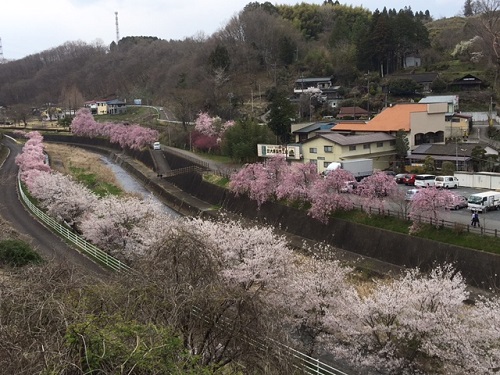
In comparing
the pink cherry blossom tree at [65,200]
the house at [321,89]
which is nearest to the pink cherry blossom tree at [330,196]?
the pink cherry blossom tree at [65,200]

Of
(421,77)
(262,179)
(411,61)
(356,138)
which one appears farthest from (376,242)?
(411,61)

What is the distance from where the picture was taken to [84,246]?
57.7 feet

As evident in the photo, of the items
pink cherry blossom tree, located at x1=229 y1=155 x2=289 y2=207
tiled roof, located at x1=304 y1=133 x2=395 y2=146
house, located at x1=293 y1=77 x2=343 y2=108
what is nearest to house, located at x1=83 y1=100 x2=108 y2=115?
house, located at x1=293 y1=77 x2=343 y2=108

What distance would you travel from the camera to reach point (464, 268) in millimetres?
16047

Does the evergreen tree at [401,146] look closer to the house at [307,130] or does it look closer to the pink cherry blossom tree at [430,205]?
the house at [307,130]

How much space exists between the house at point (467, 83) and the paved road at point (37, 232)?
129 feet

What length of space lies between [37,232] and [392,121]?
23.7m

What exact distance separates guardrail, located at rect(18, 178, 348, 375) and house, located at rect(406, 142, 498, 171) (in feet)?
62.1

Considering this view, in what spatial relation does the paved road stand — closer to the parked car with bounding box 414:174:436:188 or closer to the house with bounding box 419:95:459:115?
the parked car with bounding box 414:174:436:188

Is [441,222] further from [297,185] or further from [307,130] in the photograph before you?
[307,130]

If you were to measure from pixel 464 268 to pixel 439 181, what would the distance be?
28.0ft

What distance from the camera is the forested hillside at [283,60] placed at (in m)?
50.6

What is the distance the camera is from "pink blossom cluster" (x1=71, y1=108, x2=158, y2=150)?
50.2 meters

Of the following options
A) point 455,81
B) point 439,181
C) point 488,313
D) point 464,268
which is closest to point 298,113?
point 455,81
